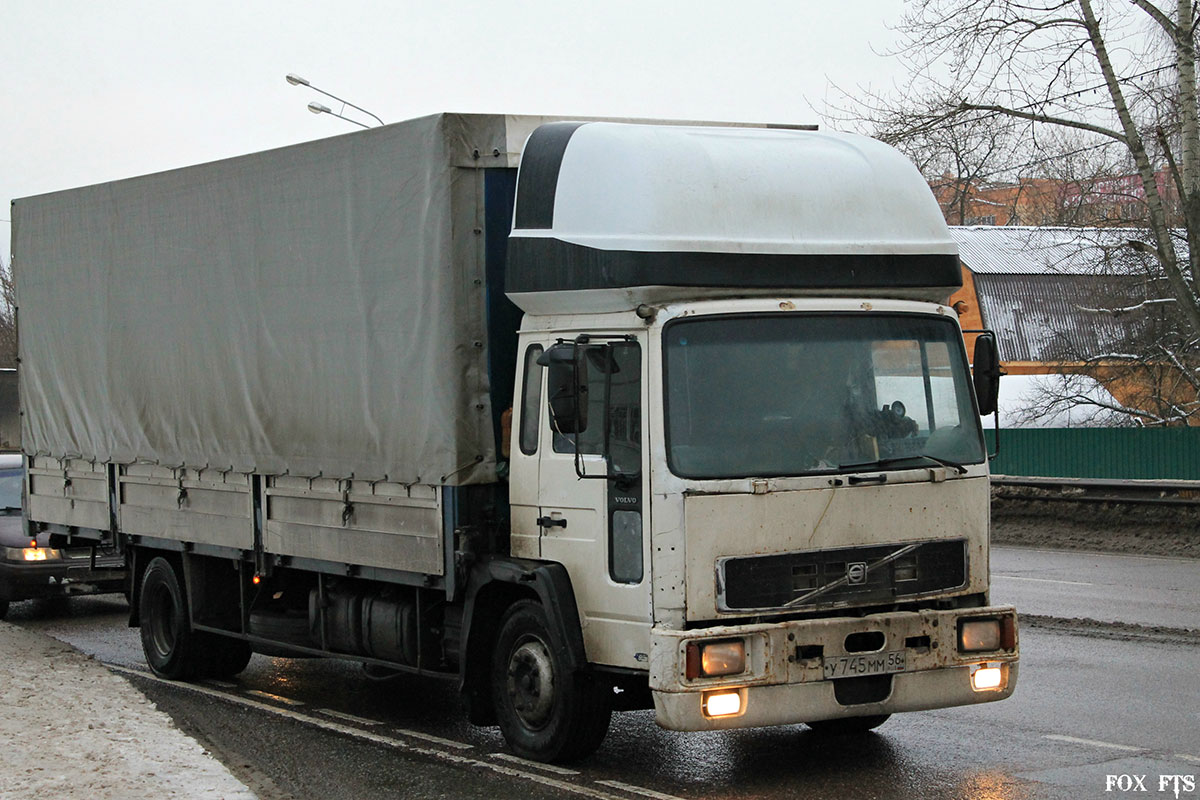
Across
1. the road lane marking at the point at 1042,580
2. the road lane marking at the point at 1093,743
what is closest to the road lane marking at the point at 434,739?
the road lane marking at the point at 1093,743

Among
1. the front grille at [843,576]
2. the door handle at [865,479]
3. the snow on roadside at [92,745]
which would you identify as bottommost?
the snow on roadside at [92,745]

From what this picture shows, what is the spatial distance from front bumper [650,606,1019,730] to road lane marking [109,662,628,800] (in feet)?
2.27

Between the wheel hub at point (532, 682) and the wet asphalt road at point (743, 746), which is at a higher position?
the wheel hub at point (532, 682)

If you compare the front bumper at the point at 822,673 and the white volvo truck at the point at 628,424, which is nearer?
the front bumper at the point at 822,673

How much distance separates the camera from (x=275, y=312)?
10375 mm

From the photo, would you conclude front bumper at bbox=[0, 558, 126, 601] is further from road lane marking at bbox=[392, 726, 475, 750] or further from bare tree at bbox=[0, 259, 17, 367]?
bare tree at bbox=[0, 259, 17, 367]

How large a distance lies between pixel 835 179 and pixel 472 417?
93.4 inches

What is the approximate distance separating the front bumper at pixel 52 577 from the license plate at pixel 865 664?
9980mm

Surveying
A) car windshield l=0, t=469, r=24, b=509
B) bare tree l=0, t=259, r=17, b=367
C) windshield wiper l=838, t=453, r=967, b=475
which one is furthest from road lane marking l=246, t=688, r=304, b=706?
bare tree l=0, t=259, r=17, b=367

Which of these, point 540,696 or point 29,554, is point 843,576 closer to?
point 540,696

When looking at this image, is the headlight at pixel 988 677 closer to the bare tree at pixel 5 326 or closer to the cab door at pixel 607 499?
the cab door at pixel 607 499

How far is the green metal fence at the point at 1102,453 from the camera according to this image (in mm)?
27812

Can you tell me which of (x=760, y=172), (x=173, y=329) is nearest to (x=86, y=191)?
(x=173, y=329)

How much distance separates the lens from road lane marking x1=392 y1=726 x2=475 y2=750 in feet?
29.2
